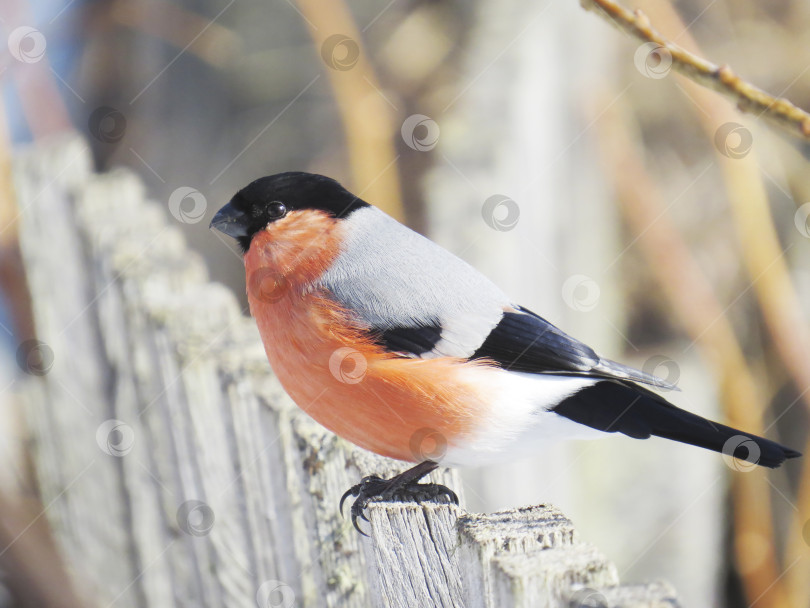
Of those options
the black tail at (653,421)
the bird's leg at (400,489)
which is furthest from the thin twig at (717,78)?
the bird's leg at (400,489)

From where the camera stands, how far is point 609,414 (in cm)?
184

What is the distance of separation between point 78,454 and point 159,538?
0.66 metres

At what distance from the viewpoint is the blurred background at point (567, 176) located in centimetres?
321

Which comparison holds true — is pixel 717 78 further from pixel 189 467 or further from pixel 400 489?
pixel 189 467

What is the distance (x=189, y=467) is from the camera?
215 centimetres

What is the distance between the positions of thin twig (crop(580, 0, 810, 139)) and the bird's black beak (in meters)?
1.15

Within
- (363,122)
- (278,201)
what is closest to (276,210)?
(278,201)

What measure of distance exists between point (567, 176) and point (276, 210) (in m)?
1.63

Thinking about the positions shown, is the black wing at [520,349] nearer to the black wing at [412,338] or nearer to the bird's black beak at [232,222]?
the black wing at [412,338]

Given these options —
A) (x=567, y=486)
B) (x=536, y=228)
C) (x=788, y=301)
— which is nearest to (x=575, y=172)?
(x=536, y=228)

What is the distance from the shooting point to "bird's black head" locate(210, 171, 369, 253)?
6.74ft

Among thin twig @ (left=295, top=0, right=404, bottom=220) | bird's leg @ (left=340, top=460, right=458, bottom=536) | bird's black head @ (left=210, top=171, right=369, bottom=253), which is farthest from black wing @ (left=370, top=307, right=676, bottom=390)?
thin twig @ (left=295, top=0, right=404, bottom=220)

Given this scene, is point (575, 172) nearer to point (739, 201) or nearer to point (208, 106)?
point (739, 201)

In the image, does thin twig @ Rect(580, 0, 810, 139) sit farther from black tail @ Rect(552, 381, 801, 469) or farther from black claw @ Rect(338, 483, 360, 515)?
black claw @ Rect(338, 483, 360, 515)
